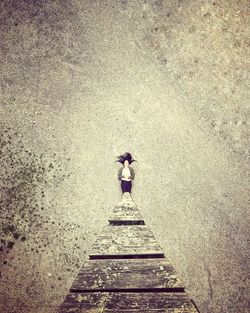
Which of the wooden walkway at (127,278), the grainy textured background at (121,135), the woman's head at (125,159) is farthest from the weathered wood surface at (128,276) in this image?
the woman's head at (125,159)

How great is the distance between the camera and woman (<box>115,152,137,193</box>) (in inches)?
202

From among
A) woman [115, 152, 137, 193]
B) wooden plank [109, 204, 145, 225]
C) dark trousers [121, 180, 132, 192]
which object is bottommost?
wooden plank [109, 204, 145, 225]

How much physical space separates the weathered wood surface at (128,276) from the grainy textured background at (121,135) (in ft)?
6.52

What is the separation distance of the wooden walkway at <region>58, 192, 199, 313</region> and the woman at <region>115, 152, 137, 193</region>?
5.43ft

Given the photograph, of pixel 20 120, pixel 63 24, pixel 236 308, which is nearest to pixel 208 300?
pixel 236 308

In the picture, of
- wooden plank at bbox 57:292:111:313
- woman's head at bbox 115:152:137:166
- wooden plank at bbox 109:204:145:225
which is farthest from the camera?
woman's head at bbox 115:152:137:166

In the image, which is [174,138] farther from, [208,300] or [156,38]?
[208,300]

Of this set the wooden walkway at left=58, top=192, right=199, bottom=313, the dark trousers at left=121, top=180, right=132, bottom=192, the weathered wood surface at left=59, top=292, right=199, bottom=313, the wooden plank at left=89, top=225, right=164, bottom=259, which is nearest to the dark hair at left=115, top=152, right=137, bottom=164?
the dark trousers at left=121, top=180, right=132, bottom=192

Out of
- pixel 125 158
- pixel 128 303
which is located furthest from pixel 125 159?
pixel 128 303

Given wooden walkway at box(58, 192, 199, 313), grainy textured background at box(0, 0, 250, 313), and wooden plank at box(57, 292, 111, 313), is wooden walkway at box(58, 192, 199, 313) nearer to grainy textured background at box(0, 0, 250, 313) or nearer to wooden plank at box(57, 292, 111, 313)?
wooden plank at box(57, 292, 111, 313)

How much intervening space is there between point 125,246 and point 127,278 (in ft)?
1.15

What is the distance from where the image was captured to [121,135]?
18.3ft

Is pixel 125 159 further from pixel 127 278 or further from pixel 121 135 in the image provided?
pixel 127 278

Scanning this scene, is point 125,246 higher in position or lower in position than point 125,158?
lower
